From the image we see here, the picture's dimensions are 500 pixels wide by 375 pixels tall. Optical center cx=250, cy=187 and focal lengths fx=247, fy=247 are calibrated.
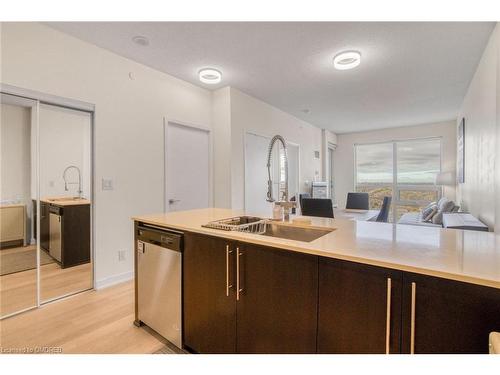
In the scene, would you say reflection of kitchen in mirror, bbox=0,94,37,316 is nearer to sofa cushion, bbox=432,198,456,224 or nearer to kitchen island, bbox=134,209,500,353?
kitchen island, bbox=134,209,500,353

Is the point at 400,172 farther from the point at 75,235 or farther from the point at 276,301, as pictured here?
the point at 75,235

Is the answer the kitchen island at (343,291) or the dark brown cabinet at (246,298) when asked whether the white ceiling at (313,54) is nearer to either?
the kitchen island at (343,291)

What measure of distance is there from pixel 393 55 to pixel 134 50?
109 inches

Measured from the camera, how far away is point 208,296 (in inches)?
55.8

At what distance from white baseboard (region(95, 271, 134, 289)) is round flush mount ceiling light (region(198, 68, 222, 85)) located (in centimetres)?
251

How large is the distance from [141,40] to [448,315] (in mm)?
3004

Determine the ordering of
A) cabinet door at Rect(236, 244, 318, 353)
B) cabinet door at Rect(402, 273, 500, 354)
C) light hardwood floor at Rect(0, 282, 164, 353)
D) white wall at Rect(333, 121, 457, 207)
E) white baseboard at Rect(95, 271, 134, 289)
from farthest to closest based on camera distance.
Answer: white wall at Rect(333, 121, 457, 207), white baseboard at Rect(95, 271, 134, 289), light hardwood floor at Rect(0, 282, 164, 353), cabinet door at Rect(236, 244, 318, 353), cabinet door at Rect(402, 273, 500, 354)

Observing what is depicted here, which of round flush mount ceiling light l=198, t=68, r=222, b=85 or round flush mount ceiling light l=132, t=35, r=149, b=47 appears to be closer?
round flush mount ceiling light l=132, t=35, r=149, b=47

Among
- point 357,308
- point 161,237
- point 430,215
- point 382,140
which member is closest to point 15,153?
point 161,237

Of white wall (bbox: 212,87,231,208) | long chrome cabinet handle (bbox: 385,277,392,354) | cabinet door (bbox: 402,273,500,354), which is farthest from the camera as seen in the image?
white wall (bbox: 212,87,231,208)

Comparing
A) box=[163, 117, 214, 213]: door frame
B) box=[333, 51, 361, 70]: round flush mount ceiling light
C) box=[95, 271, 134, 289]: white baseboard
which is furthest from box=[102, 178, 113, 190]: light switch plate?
box=[333, 51, 361, 70]: round flush mount ceiling light

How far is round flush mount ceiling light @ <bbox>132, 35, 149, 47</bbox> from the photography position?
7.82 ft
